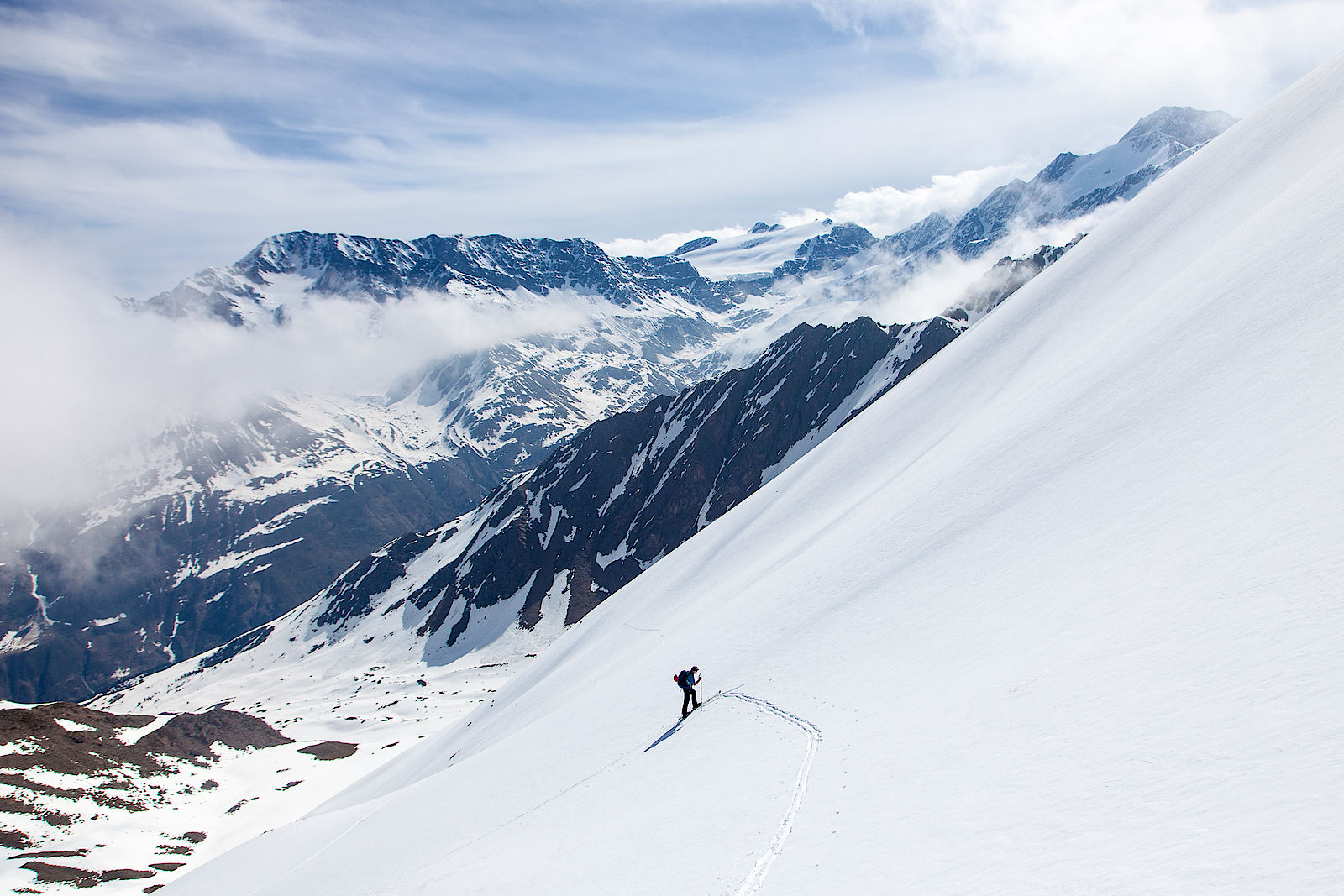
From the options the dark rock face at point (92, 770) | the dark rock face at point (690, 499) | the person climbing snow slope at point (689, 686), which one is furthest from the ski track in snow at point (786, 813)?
the dark rock face at point (690, 499)

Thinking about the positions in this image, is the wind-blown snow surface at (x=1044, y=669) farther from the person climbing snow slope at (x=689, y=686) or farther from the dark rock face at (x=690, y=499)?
the dark rock face at (x=690, y=499)

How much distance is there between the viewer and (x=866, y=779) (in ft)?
40.9

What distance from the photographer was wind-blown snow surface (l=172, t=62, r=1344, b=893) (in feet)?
26.5

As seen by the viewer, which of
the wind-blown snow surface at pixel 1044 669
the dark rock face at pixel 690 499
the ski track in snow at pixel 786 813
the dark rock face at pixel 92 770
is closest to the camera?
the wind-blown snow surface at pixel 1044 669

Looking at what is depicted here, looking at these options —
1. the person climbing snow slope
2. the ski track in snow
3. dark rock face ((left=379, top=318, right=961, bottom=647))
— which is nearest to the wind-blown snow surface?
the ski track in snow

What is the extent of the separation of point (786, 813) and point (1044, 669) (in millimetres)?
5395

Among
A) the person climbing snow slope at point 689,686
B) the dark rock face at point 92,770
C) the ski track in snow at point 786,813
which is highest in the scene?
the ski track in snow at point 786,813

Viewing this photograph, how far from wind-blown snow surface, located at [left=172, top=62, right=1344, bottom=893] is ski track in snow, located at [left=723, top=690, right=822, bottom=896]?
0.11 meters

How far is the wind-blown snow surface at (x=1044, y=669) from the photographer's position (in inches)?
318

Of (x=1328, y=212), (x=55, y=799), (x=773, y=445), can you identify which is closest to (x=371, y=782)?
(x=55, y=799)

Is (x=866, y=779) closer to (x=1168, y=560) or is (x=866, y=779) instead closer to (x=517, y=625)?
(x=1168, y=560)

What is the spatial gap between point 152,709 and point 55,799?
150m

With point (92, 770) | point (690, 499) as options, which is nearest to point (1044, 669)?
point (92, 770)

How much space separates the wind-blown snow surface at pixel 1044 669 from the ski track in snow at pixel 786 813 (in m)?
0.11
